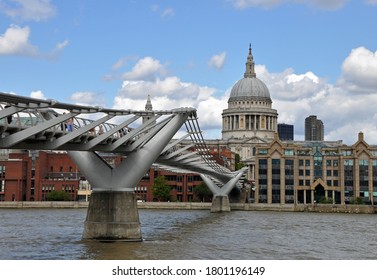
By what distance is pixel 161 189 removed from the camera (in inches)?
4737

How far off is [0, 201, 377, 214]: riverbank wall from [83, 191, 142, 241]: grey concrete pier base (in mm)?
65229

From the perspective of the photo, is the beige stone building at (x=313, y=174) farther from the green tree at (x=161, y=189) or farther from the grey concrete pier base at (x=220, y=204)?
the grey concrete pier base at (x=220, y=204)

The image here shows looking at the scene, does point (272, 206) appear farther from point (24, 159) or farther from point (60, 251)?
point (60, 251)

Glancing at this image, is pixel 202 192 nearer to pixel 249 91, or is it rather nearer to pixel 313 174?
pixel 313 174

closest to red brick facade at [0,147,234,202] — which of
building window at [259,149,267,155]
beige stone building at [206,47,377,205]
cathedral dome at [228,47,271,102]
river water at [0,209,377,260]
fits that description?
building window at [259,149,267,155]

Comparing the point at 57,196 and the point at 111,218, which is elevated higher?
the point at 57,196

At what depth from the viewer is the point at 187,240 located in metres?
47.1

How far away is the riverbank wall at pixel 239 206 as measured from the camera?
343ft

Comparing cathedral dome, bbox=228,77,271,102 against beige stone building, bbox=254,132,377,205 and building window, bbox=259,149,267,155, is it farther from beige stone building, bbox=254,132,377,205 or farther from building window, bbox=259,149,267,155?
beige stone building, bbox=254,132,377,205

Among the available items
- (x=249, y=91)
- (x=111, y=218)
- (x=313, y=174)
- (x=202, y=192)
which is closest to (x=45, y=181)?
(x=202, y=192)

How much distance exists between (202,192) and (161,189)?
7234 millimetres

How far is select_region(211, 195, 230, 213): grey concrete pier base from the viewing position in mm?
101125
